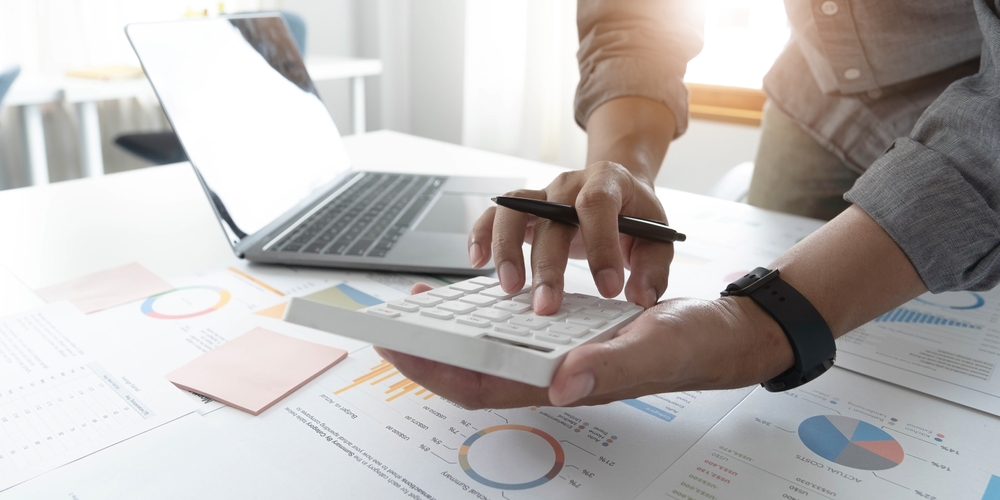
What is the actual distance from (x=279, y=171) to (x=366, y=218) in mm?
Result: 113

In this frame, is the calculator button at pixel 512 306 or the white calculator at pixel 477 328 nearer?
the white calculator at pixel 477 328

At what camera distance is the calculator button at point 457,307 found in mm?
433

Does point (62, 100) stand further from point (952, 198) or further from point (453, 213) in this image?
point (952, 198)

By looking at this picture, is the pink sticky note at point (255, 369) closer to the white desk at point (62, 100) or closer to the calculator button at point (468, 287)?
the calculator button at point (468, 287)

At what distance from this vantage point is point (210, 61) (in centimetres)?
77

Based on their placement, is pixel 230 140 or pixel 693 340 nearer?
pixel 693 340

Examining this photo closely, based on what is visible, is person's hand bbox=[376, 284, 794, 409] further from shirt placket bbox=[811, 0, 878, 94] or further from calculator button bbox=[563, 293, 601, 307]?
shirt placket bbox=[811, 0, 878, 94]

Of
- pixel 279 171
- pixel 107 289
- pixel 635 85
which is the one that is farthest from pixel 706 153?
pixel 107 289

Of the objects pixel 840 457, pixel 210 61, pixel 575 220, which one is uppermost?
pixel 210 61

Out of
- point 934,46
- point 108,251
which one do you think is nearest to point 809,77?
point 934,46

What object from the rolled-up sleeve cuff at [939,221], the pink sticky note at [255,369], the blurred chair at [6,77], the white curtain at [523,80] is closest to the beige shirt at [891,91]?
the rolled-up sleeve cuff at [939,221]

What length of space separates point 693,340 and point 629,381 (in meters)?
0.07

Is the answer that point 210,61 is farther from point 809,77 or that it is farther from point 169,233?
point 809,77

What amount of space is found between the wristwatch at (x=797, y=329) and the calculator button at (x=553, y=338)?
0.17 meters
